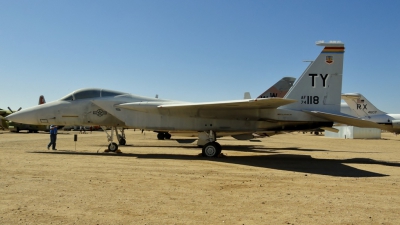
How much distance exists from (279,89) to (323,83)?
838 cm

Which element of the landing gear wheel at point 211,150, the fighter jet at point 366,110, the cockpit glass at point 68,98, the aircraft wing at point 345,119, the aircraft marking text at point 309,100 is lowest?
the landing gear wheel at point 211,150

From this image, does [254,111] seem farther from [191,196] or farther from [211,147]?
[191,196]

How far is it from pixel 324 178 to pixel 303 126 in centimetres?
497

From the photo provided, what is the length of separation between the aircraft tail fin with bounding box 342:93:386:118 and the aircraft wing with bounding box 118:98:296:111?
2181 cm

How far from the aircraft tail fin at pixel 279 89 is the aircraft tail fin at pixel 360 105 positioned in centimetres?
1225

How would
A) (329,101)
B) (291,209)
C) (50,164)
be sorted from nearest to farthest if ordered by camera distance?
(291,209) → (50,164) → (329,101)

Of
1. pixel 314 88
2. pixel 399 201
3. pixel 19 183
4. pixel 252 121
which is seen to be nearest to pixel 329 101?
pixel 314 88

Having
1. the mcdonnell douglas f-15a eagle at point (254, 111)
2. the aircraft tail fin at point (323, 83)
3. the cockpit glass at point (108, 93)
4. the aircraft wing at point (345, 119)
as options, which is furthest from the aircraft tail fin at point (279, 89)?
the cockpit glass at point (108, 93)

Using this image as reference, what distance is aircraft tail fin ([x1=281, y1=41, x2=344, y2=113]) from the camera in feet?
44.3

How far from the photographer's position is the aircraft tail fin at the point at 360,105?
104ft

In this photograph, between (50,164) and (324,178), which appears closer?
(324,178)

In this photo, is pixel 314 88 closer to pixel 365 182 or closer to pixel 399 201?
pixel 365 182

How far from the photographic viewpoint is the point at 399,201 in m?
6.31

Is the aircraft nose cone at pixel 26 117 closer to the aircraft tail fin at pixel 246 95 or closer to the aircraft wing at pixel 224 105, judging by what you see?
the aircraft wing at pixel 224 105
